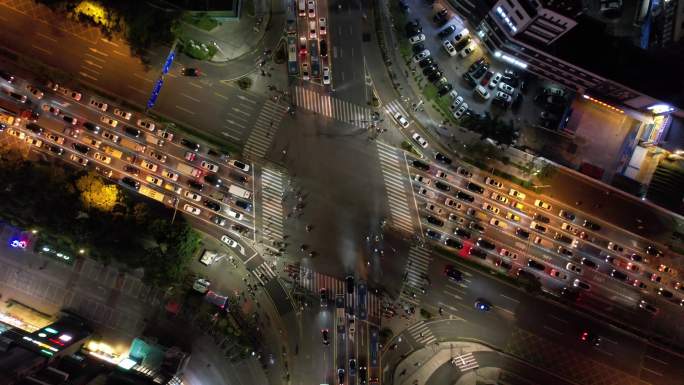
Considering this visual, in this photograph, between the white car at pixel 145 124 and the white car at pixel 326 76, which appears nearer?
the white car at pixel 145 124

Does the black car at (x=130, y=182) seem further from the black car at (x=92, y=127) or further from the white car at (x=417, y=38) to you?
the white car at (x=417, y=38)

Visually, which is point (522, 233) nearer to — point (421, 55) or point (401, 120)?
point (401, 120)

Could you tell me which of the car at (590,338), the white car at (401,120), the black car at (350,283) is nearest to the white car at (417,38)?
the white car at (401,120)

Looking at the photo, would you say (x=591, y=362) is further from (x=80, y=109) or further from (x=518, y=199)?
(x=80, y=109)

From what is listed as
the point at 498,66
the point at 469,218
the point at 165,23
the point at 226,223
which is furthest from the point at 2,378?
the point at 498,66

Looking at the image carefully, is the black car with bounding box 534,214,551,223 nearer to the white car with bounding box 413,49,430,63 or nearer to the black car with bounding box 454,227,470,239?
the black car with bounding box 454,227,470,239
